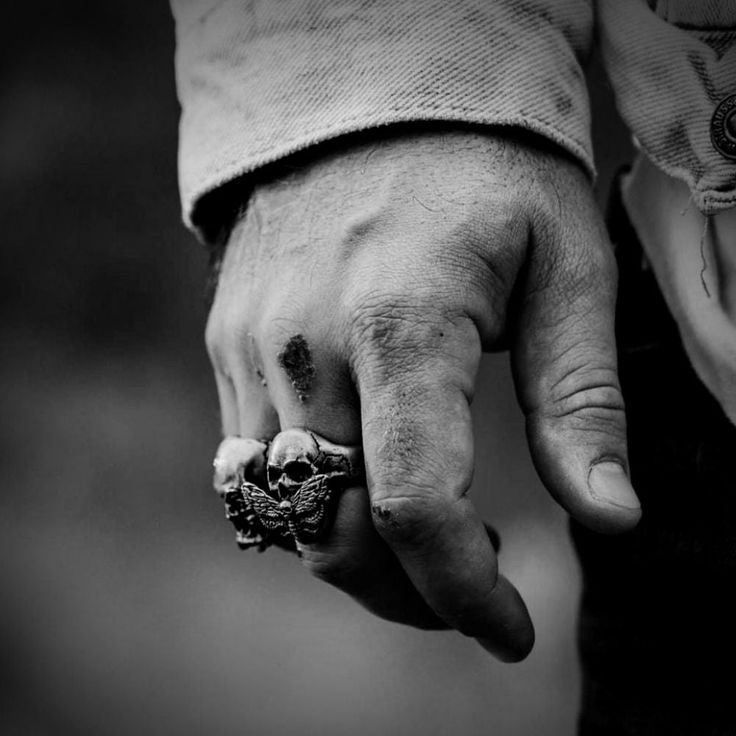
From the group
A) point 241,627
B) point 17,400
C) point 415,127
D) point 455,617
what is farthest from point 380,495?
point 17,400

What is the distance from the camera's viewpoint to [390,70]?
0.62 m

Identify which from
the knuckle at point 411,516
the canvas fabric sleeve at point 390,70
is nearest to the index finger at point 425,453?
the knuckle at point 411,516

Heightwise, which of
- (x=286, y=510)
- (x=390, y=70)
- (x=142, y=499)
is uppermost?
(x=390, y=70)

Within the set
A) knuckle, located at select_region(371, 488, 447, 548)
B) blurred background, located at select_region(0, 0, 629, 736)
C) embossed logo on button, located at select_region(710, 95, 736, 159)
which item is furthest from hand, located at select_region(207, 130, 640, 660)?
blurred background, located at select_region(0, 0, 629, 736)

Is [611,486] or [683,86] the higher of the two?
[683,86]

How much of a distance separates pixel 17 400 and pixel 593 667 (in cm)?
193

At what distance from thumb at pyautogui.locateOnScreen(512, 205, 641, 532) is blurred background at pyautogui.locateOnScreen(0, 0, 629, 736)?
124 cm

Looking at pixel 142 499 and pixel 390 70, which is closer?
pixel 390 70

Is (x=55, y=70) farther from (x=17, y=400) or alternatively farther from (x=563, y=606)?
(x=563, y=606)

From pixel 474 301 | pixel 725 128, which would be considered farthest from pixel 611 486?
pixel 725 128

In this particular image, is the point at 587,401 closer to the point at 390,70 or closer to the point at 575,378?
the point at 575,378

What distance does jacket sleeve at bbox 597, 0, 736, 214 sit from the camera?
0.60 metres

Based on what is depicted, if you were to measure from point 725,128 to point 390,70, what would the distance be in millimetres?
264

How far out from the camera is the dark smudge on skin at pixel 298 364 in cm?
59
